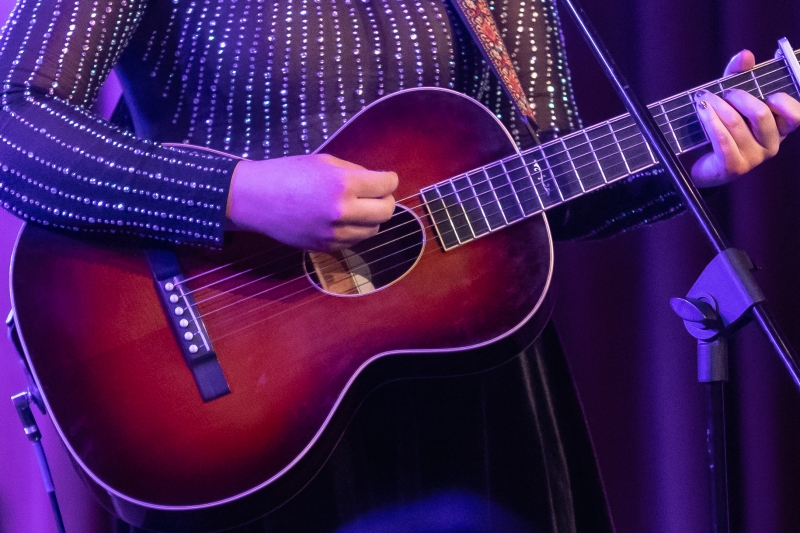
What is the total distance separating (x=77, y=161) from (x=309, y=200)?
11.5 inches

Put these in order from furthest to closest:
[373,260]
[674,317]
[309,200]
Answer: [674,317] → [373,260] → [309,200]

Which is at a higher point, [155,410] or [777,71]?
[777,71]

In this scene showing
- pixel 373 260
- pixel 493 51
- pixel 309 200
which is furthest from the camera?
pixel 493 51

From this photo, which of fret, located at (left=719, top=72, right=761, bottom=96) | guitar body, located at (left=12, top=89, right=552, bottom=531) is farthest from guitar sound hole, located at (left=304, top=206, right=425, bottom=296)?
fret, located at (left=719, top=72, right=761, bottom=96)

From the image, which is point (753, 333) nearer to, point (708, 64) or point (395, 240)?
point (708, 64)

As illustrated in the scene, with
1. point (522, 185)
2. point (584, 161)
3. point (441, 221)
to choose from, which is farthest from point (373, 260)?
point (584, 161)

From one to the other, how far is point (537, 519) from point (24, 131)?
0.84m

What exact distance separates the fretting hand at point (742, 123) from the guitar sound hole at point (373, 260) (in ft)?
1.43

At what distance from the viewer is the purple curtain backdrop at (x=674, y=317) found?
1.71 metres

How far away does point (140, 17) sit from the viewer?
1006 millimetres

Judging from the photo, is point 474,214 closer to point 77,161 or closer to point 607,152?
point 607,152

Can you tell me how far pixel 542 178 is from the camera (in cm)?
105

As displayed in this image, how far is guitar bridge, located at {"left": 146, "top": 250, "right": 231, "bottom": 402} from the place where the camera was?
92cm

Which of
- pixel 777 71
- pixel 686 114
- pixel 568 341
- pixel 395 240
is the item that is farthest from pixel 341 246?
pixel 568 341
